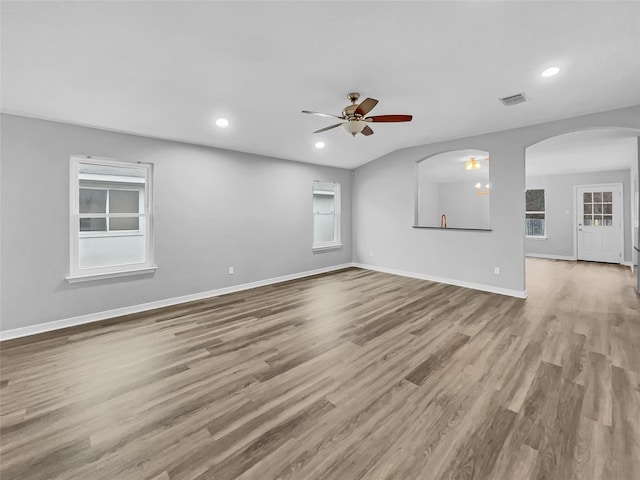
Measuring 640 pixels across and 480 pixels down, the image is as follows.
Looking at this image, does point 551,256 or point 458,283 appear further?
point 551,256

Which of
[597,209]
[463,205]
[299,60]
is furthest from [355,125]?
[597,209]

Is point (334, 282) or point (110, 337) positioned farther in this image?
point (334, 282)

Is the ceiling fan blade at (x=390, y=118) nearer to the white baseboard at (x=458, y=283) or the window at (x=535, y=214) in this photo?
the white baseboard at (x=458, y=283)

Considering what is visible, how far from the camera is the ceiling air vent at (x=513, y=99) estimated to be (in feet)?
11.7

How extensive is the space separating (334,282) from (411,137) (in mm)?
3112

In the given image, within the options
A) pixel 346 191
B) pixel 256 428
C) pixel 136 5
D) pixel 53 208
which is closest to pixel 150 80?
pixel 136 5

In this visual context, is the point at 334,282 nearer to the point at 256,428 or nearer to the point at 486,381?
the point at 486,381

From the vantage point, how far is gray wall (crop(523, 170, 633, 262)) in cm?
793

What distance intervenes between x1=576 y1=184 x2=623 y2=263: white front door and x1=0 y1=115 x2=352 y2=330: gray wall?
22.6ft

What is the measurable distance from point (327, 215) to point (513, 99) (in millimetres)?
4191

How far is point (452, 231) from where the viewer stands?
554 cm

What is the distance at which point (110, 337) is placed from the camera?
3.28 m

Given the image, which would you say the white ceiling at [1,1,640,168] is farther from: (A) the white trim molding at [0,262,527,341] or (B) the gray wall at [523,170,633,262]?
(B) the gray wall at [523,170,633,262]

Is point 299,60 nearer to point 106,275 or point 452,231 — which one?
point 106,275
